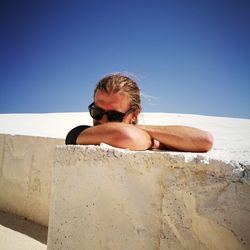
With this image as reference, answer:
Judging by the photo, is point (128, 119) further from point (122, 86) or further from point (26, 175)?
point (26, 175)

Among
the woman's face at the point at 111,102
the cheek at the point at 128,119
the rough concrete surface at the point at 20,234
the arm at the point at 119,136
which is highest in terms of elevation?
the woman's face at the point at 111,102

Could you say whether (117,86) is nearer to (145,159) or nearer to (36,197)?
(145,159)

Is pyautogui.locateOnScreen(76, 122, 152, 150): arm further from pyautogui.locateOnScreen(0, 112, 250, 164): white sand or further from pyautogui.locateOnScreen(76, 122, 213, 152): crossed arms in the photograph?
pyautogui.locateOnScreen(0, 112, 250, 164): white sand

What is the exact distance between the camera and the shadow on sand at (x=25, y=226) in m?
3.52

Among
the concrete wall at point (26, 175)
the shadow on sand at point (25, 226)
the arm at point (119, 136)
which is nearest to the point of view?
the arm at point (119, 136)

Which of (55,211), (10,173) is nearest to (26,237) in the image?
(10,173)

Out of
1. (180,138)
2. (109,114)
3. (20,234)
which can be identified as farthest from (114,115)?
(20,234)

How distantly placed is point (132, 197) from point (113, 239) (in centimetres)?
24

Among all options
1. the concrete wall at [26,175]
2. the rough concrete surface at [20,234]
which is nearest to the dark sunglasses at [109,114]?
the concrete wall at [26,175]

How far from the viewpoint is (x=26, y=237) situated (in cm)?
346

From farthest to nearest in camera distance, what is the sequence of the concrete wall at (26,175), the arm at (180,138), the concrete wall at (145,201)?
the concrete wall at (26,175)
the arm at (180,138)
the concrete wall at (145,201)

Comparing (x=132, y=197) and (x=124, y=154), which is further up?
(x=124, y=154)

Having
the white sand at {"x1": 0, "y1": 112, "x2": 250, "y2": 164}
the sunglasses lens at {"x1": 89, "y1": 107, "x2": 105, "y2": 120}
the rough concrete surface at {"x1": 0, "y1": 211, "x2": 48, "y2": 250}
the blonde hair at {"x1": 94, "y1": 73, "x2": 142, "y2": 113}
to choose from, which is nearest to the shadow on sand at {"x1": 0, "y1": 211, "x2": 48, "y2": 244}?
the rough concrete surface at {"x1": 0, "y1": 211, "x2": 48, "y2": 250}

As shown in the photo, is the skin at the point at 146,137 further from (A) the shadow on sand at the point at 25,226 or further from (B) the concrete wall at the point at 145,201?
(A) the shadow on sand at the point at 25,226
